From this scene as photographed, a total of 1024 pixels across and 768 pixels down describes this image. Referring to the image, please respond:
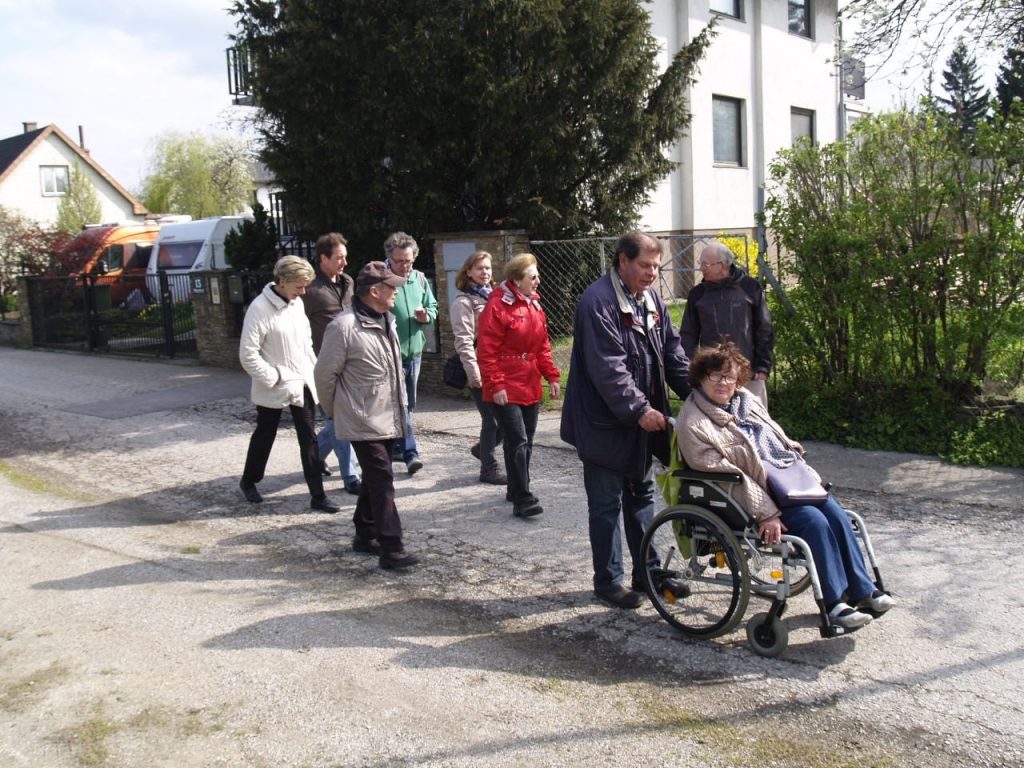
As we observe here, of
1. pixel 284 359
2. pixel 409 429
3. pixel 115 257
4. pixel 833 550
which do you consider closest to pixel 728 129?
pixel 409 429

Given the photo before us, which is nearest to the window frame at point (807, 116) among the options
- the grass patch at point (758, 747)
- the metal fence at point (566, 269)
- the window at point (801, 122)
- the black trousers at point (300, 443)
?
the window at point (801, 122)

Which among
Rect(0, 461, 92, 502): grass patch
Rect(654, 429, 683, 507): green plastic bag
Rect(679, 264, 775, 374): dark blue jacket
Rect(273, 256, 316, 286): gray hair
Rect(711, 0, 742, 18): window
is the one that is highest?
Rect(711, 0, 742, 18): window

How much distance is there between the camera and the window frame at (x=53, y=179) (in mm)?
46494

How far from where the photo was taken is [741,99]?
21078mm

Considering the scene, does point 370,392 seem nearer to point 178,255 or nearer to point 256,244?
point 256,244

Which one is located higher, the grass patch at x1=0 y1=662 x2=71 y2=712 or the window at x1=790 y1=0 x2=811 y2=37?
the window at x1=790 y1=0 x2=811 y2=37

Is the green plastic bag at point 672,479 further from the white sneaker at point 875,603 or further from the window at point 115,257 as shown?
the window at point 115,257

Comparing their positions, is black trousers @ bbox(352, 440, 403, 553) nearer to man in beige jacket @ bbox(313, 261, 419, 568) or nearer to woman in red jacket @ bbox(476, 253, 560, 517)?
man in beige jacket @ bbox(313, 261, 419, 568)

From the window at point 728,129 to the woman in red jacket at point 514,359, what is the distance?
49.8ft

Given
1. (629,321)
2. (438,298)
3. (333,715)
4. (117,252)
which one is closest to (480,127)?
(438,298)

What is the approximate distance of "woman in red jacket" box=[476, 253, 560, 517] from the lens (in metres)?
6.71

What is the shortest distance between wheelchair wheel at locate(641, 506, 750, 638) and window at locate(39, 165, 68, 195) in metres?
48.0

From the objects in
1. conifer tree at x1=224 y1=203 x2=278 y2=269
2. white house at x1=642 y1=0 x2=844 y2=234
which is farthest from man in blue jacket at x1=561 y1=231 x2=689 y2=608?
white house at x1=642 y1=0 x2=844 y2=234

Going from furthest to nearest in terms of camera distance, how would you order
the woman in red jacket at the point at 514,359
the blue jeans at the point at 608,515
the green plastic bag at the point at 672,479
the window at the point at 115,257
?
the window at the point at 115,257 → the woman in red jacket at the point at 514,359 → the blue jeans at the point at 608,515 → the green plastic bag at the point at 672,479
